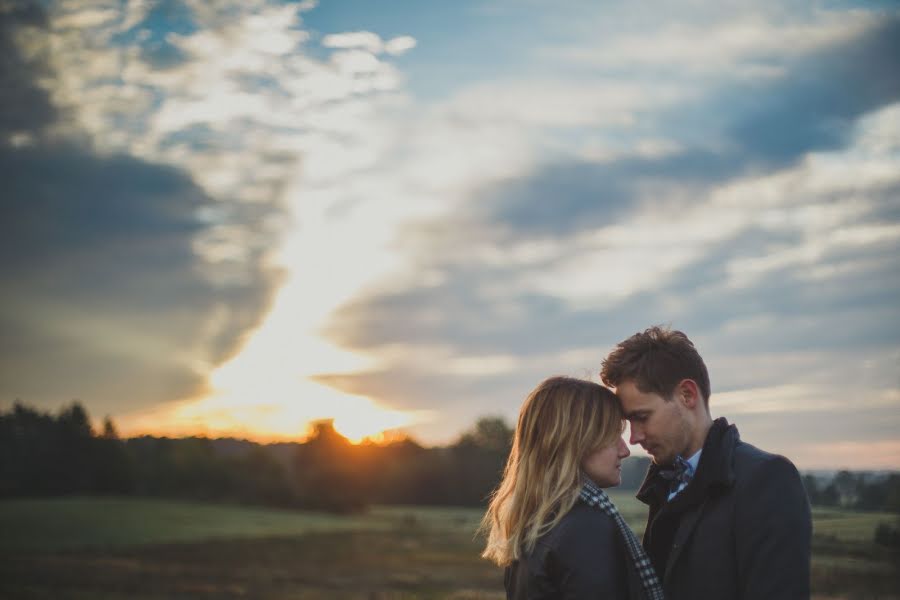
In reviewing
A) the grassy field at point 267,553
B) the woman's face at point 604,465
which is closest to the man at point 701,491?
the woman's face at point 604,465

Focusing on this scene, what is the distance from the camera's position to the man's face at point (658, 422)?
14.7ft

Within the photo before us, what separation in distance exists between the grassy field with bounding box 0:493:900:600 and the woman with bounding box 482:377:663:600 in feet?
15.5

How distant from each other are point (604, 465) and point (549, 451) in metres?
0.33

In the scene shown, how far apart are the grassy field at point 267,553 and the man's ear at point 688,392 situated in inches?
183

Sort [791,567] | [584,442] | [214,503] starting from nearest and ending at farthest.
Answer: [791,567] < [584,442] < [214,503]

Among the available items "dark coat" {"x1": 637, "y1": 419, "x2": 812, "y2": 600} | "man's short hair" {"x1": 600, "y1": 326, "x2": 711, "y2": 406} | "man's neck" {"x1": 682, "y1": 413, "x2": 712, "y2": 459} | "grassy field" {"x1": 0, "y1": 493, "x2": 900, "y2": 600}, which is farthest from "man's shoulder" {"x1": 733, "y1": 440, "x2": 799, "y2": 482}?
"grassy field" {"x1": 0, "y1": 493, "x2": 900, "y2": 600}

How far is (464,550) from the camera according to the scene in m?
47.6

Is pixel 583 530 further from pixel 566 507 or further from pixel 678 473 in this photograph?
pixel 678 473

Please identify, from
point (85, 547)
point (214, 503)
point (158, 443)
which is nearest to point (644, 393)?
point (85, 547)

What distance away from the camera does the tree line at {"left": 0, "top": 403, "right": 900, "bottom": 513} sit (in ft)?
242

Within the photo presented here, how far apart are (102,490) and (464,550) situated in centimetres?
4418

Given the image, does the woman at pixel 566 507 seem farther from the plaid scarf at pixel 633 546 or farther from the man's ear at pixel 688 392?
the man's ear at pixel 688 392

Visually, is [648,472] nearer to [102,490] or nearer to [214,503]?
[214,503]

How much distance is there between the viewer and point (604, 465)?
14.6 feet
